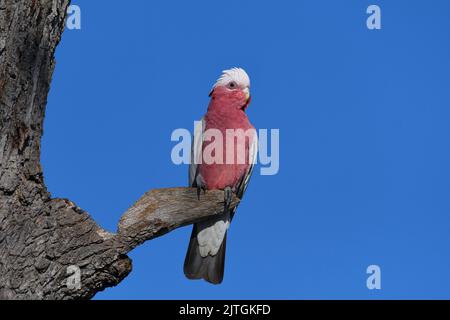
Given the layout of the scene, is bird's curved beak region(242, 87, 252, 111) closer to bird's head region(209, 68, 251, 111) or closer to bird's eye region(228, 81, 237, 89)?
bird's head region(209, 68, 251, 111)

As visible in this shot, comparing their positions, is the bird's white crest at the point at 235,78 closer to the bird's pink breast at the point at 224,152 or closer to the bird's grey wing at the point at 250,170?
the bird's pink breast at the point at 224,152

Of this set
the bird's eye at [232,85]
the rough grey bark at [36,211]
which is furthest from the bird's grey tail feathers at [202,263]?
the rough grey bark at [36,211]

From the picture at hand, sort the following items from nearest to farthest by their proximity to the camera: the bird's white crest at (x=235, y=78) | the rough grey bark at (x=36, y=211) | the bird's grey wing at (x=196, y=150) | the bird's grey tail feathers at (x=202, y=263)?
the rough grey bark at (x=36, y=211)
the bird's grey tail feathers at (x=202, y=263)
the bird's grey wing at (x=196, y=150)
the bird's white crest at (x=235, y=78)

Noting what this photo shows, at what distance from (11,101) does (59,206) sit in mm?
778

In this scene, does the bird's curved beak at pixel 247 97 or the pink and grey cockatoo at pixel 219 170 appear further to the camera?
the bird's curved beak at pixel 247 97

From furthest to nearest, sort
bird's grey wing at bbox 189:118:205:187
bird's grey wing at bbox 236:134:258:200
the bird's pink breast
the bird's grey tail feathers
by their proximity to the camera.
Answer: bird's grey wing at bbox 236:134:258:200
bird's grey wing at bbox 189:118:205:187
the bird's grey tail feathers
the bird's pink breast

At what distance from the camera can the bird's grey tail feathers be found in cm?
594

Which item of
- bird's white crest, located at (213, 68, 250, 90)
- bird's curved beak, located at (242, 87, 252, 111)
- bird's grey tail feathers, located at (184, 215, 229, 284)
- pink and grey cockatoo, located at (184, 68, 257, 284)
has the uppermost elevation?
bird's white crest, located at (213, 68, 250, 90)

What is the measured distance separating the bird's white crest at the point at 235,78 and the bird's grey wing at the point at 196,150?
1.54 feet

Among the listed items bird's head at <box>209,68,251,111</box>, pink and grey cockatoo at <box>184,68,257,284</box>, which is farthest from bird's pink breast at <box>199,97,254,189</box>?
bird's head at <box>209,68,251,111</box>

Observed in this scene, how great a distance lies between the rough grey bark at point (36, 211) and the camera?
3748mm
